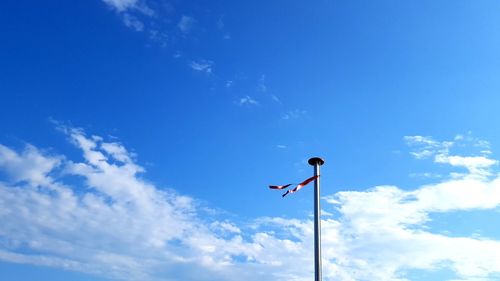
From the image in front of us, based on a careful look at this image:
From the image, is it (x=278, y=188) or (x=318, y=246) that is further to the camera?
(x=278, y=188)

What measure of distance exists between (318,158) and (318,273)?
6.72 meters

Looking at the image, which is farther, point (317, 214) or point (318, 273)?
point (317, 214)

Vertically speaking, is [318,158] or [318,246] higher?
[318,158]

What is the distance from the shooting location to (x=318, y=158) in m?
Answer: 27.2

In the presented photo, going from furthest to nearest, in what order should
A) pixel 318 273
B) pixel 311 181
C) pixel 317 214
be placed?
1. pixel 311 181
2. pixel 317 214
3. pixel 318 273

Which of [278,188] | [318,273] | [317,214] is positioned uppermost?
[278,188]

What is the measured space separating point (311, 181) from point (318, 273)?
5932mm

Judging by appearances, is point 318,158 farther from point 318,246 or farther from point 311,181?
point 318,246

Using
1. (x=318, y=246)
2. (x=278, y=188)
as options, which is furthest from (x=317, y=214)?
(x=278, y=188)

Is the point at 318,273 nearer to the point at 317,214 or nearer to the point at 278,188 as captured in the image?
the point at 317,214

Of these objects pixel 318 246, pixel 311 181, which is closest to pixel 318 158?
pixel 311 181

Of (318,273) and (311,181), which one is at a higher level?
(311,181)

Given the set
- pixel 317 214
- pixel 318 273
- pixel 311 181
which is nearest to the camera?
pixel 318 273

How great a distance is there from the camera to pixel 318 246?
2428 cm
